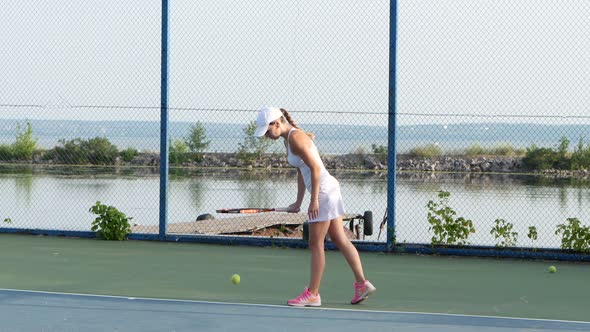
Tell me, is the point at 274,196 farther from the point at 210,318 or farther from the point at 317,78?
the point at 210,318

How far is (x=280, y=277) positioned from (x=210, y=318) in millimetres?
2213

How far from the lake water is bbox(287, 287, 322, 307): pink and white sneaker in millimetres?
7778

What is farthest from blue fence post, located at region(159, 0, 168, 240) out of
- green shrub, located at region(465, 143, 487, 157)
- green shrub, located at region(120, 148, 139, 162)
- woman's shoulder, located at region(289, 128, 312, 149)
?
green shrub, located at region(120, 148, 139, 162)

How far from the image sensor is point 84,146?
20094 millimetres

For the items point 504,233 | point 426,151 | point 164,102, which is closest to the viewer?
point 504,233

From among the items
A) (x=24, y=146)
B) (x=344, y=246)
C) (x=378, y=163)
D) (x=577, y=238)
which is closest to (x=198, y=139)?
Result: (x=378, y=163)

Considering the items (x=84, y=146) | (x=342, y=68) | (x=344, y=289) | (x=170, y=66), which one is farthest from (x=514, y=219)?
(x=344, y=289)

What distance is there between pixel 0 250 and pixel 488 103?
4.94m

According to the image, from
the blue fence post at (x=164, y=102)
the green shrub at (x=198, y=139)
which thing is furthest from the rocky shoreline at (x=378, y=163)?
the blue fence post at (x=164, y=102)

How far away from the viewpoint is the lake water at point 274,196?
68.4 ft

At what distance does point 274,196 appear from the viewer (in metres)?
26.1

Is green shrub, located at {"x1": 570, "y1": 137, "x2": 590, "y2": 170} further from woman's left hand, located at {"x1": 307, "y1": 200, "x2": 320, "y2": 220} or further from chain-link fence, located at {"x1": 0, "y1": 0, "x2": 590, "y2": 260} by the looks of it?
woman's left hand, located at {"x1": 307, "y1": 200, "x2": 320, "y2": 220}

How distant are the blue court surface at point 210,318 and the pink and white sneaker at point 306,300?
0.09m

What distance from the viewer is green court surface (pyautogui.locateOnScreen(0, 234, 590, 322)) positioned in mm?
8875
